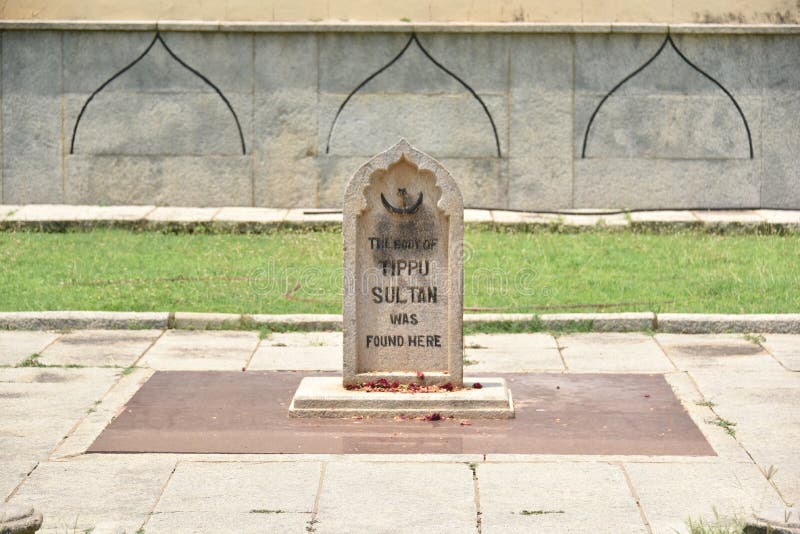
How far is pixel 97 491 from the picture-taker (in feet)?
20.2

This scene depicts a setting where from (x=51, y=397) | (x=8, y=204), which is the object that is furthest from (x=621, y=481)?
(x=8, y=204)

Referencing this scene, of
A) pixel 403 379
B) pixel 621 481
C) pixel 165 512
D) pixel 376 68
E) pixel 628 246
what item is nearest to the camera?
Answer: pixel 165 512

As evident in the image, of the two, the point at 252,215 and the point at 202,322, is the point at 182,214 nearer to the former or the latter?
the point at 252,215

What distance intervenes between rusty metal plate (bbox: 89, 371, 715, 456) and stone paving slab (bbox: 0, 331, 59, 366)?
1.12 meters

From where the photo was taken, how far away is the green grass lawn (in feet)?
34.6

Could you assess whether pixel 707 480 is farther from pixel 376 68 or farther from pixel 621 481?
pixel 376 68

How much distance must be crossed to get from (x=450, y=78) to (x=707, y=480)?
30.1ft

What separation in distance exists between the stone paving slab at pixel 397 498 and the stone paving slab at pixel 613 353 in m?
2.55

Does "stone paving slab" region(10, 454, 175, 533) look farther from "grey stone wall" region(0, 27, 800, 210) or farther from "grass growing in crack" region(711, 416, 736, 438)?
"grey stone wall" region(0, 27, 800, 210)

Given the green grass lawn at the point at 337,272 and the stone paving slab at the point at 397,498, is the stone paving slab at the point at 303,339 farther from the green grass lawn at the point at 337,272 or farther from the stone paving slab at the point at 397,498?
the stone paving slab at the point at 397,498

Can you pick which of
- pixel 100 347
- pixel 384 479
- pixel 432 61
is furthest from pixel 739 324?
pixel 432 61

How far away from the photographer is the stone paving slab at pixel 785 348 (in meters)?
8.88

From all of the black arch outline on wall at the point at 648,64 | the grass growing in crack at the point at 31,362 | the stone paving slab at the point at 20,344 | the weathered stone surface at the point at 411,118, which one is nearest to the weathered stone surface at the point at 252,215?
the weathered stone surface at the point at 411,118

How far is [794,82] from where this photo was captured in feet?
49.2
